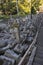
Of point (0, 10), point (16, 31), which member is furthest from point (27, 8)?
point (16, 31)

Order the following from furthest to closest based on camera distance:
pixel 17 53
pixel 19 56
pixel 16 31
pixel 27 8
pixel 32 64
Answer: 1. pixel 27 8
2. pixel 16 31
3. pixel 17 53
4. pixel 19 56
5. pixel 32 64

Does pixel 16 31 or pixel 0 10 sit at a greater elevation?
pixel 16 31

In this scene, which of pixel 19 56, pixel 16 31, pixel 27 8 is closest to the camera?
pixel 19 56

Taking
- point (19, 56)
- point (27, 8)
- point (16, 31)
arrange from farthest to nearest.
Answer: point (27, 8)
point (16, 31)
point (19, 56)

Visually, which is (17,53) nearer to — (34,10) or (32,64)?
(32,64)

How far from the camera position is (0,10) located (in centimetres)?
4034

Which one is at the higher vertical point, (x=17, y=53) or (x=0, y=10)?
(x=17, y=53)

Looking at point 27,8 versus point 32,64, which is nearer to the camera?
point 32,64

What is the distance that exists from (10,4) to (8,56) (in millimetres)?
30832

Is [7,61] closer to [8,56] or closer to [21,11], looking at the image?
[8,56]

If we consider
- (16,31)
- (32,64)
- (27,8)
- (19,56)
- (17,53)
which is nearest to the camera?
(32,64)

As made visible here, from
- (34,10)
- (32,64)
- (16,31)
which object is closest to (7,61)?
(32,64)

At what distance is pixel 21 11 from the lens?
1588 inches

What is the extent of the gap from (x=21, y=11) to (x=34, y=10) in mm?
2709
